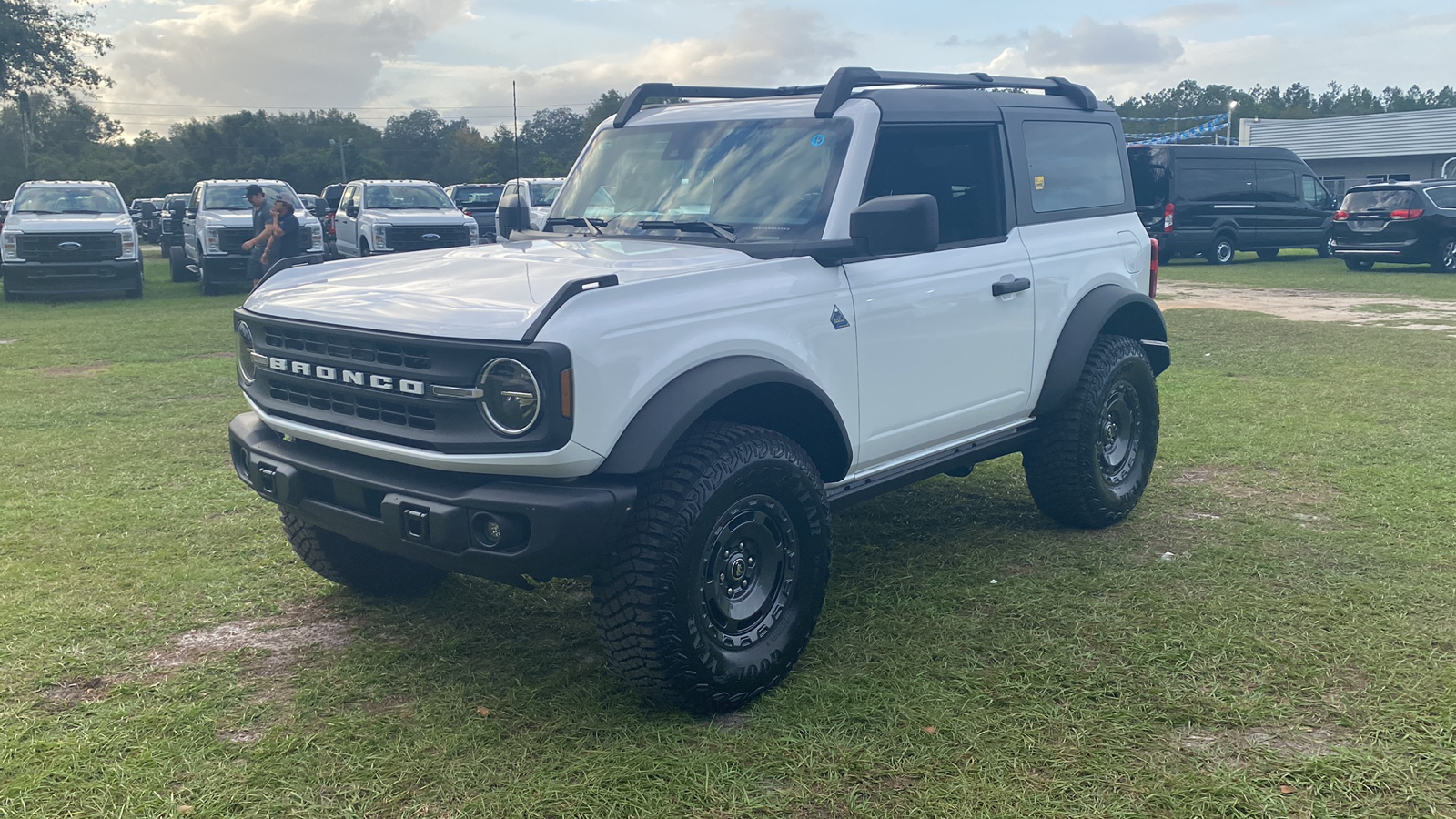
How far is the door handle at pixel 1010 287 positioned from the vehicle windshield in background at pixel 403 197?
17137 millimetres

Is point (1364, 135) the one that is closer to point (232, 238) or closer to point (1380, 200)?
point (1380, 200)

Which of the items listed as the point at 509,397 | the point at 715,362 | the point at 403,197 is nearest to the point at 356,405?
the point at 509,397

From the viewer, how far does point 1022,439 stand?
521 cm

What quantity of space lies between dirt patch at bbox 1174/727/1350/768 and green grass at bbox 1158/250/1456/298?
16002 millimetres

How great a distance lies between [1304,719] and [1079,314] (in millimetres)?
2280

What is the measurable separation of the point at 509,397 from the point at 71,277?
1796 cm

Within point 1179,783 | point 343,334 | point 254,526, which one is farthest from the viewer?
point 254,526

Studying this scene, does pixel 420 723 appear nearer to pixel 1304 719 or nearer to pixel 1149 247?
pixel 1304 719

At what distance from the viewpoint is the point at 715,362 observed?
3539 mm

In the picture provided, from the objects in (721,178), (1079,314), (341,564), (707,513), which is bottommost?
(341,564)

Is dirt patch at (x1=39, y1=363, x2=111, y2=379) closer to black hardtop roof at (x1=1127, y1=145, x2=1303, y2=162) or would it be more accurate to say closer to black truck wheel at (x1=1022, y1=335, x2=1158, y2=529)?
black truck wheel at (x1=1022, y1=335, x2=1158, y2=529)

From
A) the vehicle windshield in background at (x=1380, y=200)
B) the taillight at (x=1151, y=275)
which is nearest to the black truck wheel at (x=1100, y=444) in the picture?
the taillight at (x=1151, y=275)

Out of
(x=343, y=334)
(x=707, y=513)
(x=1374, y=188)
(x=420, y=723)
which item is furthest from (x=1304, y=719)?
(x=1374, y=188)

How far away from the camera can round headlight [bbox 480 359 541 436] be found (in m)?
3.13
